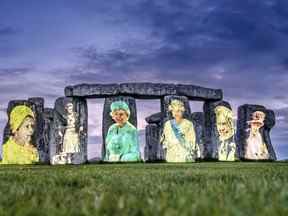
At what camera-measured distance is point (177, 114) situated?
92.3ft

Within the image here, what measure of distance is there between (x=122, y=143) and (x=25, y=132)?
601 centimetres

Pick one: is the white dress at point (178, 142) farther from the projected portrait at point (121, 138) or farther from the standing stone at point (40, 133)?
the standing stone at point (40, 133)

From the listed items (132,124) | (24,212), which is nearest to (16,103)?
(132,124)

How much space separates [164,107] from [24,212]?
2588 centimetres

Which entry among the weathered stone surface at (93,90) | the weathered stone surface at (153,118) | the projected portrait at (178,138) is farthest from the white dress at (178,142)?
the weathered stone surface at (153,118)

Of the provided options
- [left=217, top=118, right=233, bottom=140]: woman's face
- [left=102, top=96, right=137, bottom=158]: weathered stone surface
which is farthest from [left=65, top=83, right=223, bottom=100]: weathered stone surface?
[left=217, top=118, right=233, bottom=140]: woman's face

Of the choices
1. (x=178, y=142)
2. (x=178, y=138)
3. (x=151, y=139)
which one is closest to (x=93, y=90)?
(x=178, y=138)

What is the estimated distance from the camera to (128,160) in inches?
1057

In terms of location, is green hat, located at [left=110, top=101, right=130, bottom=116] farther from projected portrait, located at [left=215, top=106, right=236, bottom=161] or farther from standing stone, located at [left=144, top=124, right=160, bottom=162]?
standing stone, located at [left=144, top=124, right=160, bottom=162]

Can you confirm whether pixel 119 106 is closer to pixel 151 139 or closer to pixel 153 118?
pixel 153 118

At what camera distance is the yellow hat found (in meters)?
28.5

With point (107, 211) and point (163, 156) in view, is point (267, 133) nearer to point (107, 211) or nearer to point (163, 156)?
point (163, 156)

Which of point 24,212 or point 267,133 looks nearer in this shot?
point 24,212

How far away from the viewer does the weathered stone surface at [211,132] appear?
98.5 feet
